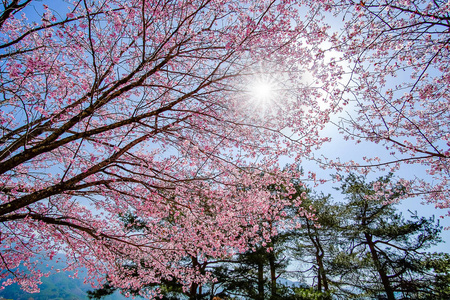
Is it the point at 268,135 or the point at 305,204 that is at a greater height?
the point at 305,204

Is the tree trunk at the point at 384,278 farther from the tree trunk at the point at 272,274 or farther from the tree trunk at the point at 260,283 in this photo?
the tree trunk at the point at 260,283

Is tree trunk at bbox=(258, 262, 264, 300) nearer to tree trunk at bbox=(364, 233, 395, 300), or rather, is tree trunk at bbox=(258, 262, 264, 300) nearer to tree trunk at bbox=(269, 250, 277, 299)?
tree trunk at bbox=(269, 250, 277, 299)

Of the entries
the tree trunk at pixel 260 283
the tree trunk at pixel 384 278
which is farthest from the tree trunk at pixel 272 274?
the tree trunk at pixel 384 278

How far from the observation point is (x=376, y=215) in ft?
39.9

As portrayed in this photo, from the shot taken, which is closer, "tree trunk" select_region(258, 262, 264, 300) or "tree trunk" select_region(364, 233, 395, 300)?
"tree trunk" select_region(364, 233, 395, 300)

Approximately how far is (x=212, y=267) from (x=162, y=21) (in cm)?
1343

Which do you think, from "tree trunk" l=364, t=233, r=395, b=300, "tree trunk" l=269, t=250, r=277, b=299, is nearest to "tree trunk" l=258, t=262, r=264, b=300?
"tree trunk" l=269, t=250, r=277, b=299

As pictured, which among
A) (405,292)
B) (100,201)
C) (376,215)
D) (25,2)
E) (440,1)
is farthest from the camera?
(376,215)

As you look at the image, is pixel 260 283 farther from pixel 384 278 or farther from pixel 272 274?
pixel 384 278

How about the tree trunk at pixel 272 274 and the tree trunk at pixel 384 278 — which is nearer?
the tree trunk at pixel 384 278

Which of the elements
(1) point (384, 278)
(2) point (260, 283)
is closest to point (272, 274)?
(2) point (260, 283)

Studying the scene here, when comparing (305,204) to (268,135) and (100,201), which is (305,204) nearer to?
(268,135)

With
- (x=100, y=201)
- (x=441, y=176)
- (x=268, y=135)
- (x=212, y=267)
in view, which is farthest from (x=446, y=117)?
(x=212, y=267)

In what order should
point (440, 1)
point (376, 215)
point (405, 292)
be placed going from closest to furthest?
point (440, 1)
point (405, 292)
point (376, 215)
